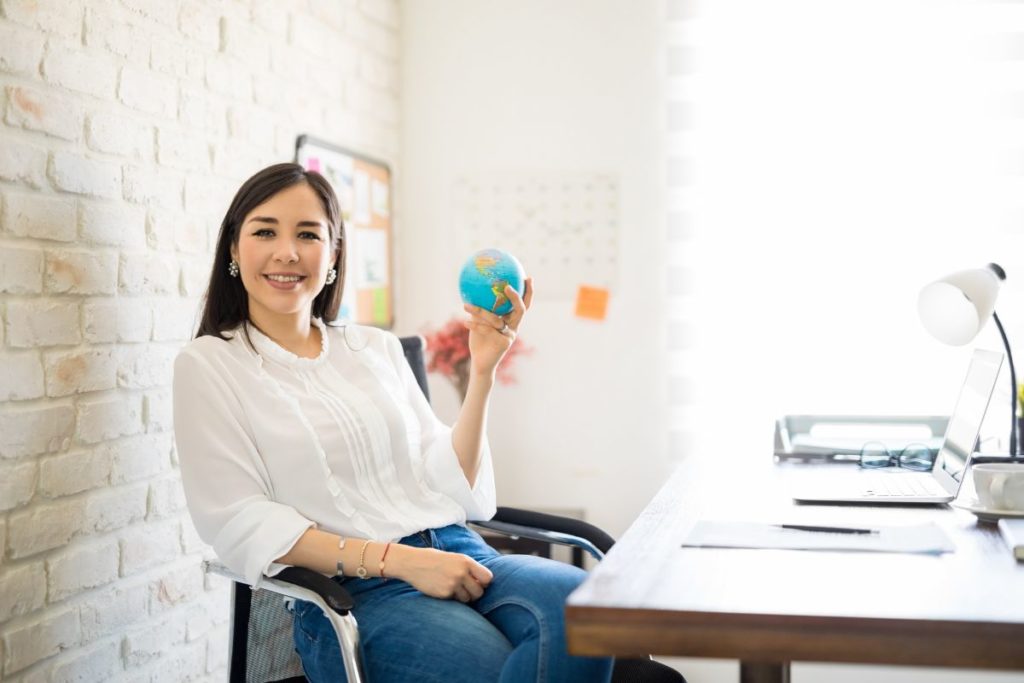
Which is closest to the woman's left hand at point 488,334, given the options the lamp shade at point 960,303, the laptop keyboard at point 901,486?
the laptop keyboard at point 901,486

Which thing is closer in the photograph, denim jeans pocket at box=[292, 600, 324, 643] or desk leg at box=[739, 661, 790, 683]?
desk leg at box=[739, 661, 790, 683]

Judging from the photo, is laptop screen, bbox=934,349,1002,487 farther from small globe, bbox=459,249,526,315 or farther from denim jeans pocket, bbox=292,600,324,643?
denim jeans pocket, bbox=292,600,324,643

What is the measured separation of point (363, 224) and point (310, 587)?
5.51ft

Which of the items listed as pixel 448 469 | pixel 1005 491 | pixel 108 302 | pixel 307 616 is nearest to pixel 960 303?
pixel 1005 491

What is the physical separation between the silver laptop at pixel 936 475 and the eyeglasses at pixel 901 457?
0.03 metres

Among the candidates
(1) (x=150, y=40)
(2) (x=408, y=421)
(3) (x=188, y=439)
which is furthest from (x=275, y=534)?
(1) (x=150, y=40)

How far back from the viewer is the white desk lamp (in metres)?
2.00

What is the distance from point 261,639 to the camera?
1.82 m

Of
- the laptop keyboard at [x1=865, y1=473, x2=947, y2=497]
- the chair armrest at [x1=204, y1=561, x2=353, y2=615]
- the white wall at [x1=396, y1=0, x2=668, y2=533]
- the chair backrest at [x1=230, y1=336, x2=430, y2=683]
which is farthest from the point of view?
the white wall at [x1=396, y1=0, x2=668, y2=533]

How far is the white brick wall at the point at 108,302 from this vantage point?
68.5 inches

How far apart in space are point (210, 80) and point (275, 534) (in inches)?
42.5

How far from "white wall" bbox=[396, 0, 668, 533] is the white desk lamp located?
122cm

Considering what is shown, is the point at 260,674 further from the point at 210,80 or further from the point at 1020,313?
the point at 1020,313

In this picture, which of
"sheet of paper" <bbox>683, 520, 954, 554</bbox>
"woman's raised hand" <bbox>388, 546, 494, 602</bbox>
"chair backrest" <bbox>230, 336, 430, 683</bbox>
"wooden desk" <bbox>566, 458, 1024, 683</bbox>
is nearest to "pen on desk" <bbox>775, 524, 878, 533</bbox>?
"sheet of paper" <bbox>683, 520, 954, 554</bbox>
